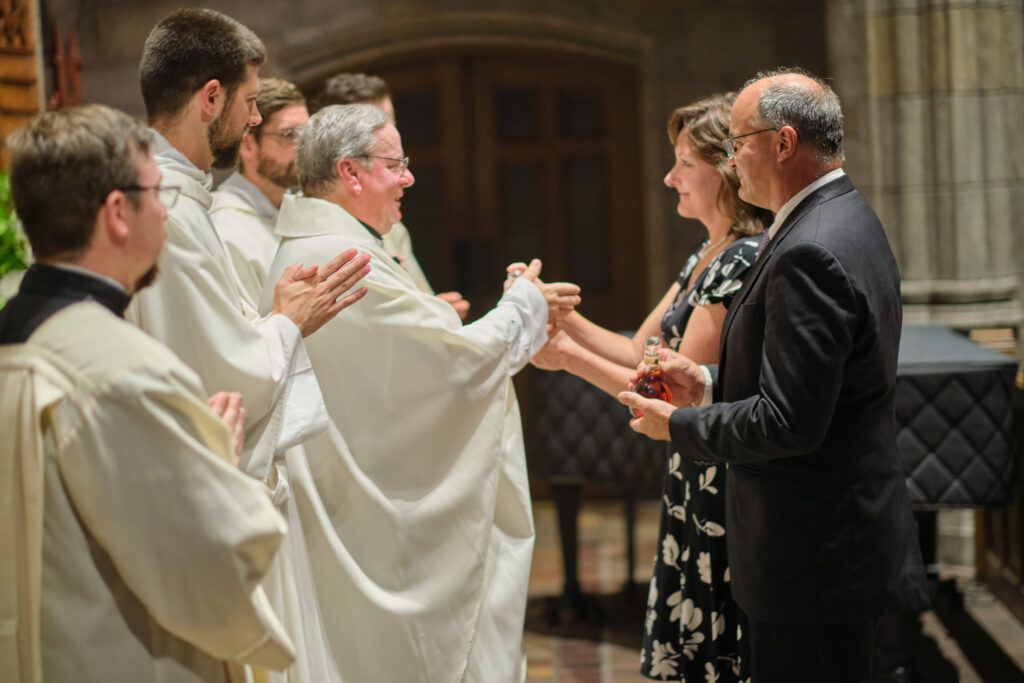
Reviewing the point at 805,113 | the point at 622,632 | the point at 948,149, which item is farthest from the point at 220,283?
the point at 948,149

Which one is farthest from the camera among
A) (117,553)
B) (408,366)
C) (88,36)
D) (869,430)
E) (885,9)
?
(88,36)

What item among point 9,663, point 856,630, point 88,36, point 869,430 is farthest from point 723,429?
point 88,36

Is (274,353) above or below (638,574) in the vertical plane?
above

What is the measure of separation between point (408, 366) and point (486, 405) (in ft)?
0.81

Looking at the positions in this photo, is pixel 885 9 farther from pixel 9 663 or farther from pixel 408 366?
pixel 9 663

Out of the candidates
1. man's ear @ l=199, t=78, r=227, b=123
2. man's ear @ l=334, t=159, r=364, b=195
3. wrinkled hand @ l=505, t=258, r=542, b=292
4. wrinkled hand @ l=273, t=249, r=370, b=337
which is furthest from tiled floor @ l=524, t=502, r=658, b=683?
man's ear @ l=199, t=78, r=227, b=123

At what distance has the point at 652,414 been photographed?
228 cm

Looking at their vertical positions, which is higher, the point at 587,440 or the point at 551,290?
the point at 551,290

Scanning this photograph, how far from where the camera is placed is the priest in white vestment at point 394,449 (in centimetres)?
262

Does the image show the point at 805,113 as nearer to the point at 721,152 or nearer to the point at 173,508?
the point at 721,152

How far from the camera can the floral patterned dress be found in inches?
103

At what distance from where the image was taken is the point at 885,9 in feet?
16.4

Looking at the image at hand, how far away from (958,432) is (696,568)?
1216mm

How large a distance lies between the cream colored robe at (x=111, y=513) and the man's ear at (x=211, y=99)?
895 millimetres
